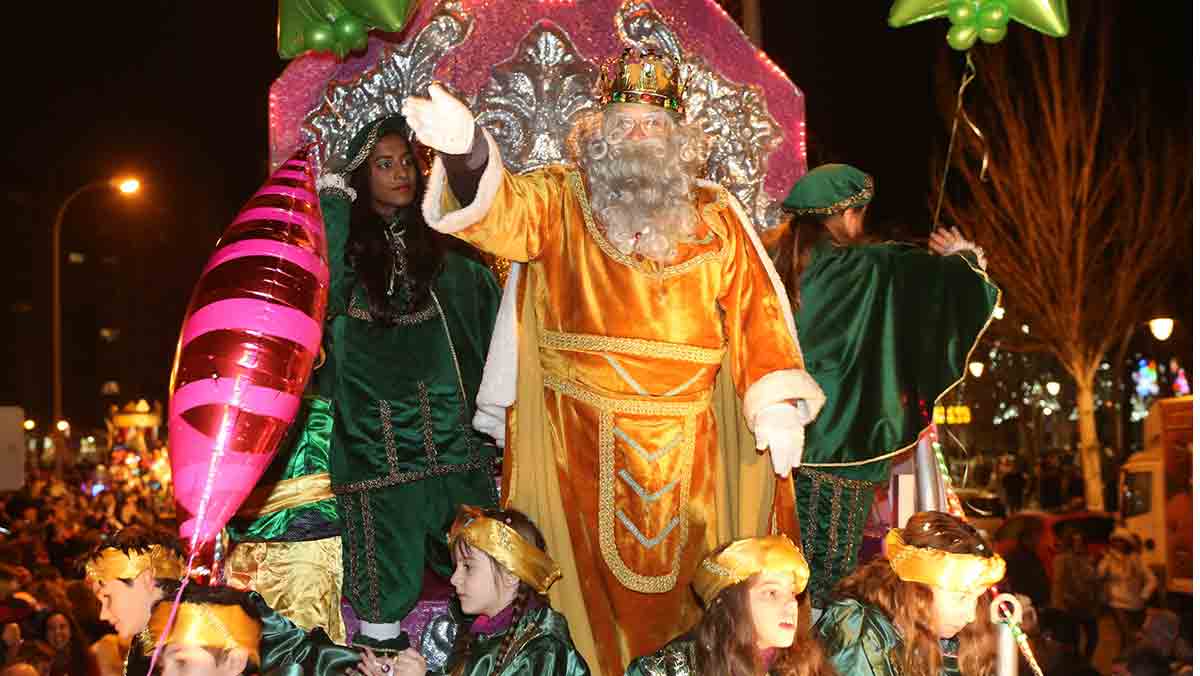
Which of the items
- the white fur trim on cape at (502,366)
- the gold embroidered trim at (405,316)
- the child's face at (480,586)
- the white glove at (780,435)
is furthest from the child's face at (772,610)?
the gold embroidered trim at (405,316)

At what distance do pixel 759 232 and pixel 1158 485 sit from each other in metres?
11.2

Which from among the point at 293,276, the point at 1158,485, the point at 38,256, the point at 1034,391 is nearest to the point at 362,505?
the point at 293,276

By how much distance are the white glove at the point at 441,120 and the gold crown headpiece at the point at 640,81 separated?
685 mm

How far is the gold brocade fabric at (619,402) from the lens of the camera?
5.06 m

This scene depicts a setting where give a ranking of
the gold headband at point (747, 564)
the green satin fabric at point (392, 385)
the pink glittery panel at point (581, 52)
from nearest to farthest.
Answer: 1. the gold headband at point (747, 564)
2. the green satin fabric at point (392, 385)
3. the pink glittery panel at point (581, 52)

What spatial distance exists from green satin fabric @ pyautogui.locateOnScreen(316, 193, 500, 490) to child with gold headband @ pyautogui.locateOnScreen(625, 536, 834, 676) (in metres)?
1.59

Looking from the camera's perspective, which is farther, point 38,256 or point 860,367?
point 38,256

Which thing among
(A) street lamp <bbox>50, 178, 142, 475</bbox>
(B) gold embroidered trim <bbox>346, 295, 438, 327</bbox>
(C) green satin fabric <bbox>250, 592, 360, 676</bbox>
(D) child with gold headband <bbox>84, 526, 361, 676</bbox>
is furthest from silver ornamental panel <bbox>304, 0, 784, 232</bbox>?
(A) street lamp <bbox>50, 178, 142, 475</bbox>

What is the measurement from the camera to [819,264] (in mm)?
6055

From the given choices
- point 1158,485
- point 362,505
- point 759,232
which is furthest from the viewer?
point 1158,485

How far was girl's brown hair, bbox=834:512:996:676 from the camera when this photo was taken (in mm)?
4664

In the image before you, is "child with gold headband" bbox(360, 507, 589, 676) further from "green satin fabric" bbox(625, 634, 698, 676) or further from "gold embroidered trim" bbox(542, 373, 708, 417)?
"gold embroidered trim" bbox(542, 373, 708, 417)

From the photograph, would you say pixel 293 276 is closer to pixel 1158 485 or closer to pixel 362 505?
pixel 362 505

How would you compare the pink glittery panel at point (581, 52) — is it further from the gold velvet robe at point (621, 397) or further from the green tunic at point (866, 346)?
the gold velvet robe at point (621, 397)
